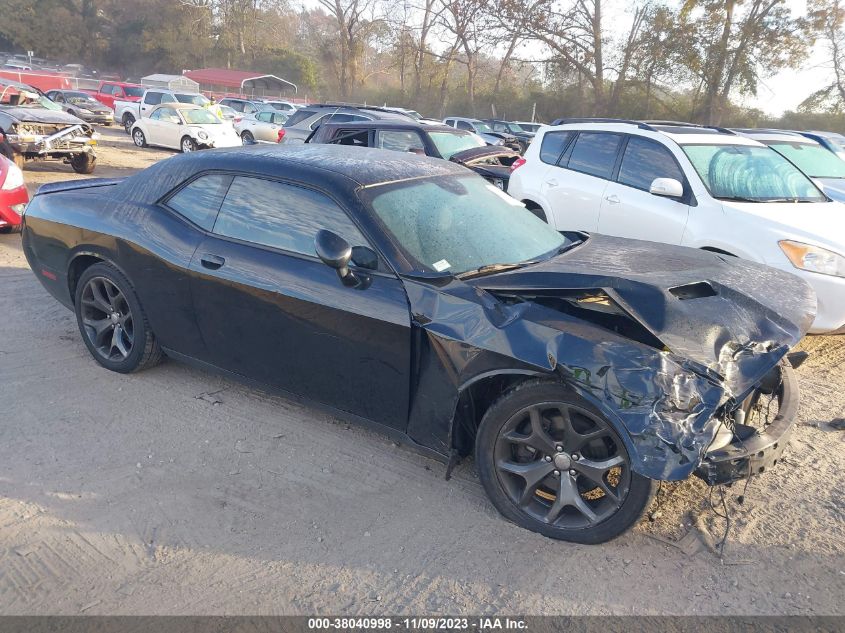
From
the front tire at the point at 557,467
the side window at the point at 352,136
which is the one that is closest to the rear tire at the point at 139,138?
the side window at the point at 352,136

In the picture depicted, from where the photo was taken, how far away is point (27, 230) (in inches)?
183

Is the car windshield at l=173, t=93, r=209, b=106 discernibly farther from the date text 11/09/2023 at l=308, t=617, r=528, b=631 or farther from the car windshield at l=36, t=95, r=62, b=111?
the date text 11/09/2023 at l=308, t=617, r=528, b=631

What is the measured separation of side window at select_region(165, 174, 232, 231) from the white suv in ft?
12.6

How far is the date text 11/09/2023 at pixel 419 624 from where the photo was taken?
2361 millimetres

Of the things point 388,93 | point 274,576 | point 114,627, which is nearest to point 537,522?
point 274,576

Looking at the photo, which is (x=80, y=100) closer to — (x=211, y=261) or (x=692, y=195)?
(x=211, y=261)

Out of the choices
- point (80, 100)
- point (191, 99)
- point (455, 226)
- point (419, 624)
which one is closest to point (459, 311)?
point (455, 226)

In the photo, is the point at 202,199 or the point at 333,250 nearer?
the point at 333,250

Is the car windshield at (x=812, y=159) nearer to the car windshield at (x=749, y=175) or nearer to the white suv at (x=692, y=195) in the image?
the white suv at (x=692, y=195)

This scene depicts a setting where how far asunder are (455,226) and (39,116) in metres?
11.8

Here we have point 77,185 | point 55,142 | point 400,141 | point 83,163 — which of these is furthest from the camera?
point 83,163

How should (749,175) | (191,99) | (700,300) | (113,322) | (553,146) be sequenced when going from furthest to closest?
1. (191,99)
2. (553,146)
3. (749,175)
4. (113,322)
5. (700,300)

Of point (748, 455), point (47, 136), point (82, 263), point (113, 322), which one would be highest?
point (47, 136)

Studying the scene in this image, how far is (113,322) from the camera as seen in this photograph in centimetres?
428
